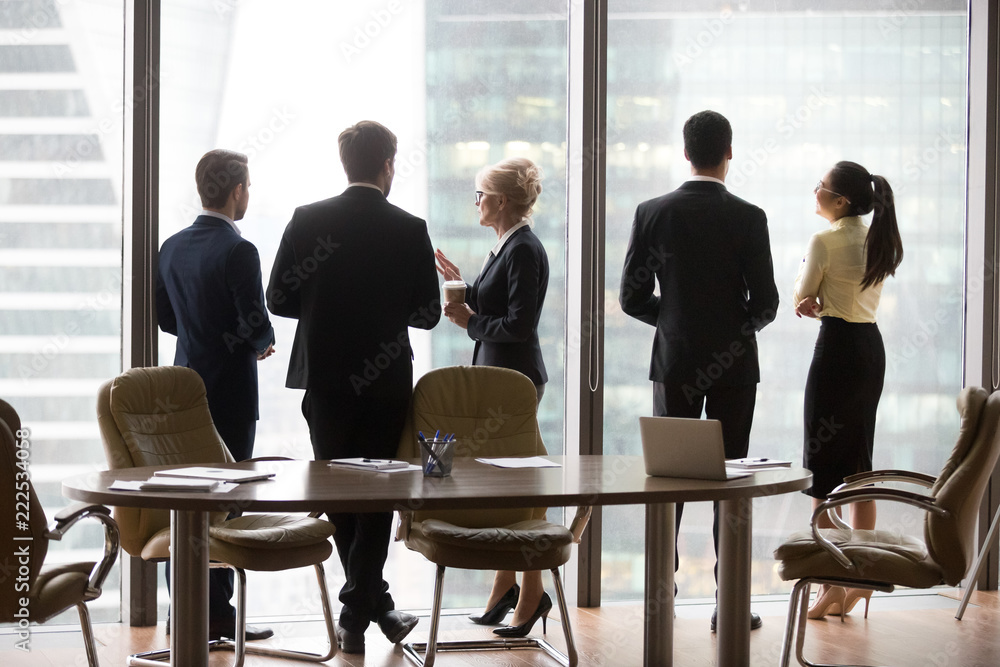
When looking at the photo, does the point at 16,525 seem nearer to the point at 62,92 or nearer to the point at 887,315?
the point at 62,92

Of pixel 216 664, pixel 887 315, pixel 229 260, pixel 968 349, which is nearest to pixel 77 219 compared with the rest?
pixel 229 260

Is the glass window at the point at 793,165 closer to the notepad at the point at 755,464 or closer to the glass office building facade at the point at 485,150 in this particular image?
the glass office building facade at the point at 485,150

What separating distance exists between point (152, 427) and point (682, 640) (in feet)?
7.24

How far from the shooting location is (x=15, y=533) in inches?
101

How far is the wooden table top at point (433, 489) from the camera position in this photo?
252 centimetres

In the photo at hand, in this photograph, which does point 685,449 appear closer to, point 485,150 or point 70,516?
point 70,516

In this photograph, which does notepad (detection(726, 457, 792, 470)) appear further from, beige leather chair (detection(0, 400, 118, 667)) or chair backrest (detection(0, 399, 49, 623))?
chair backrest (detection(0, 399, 49, 623))

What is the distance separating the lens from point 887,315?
16.4ft

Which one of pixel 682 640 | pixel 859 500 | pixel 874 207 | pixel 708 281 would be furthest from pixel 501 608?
pixel 874 207

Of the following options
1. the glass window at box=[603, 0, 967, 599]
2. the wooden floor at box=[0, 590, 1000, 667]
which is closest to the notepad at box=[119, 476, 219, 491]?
the wooden floor at box=[0, 590, 1000, 667]

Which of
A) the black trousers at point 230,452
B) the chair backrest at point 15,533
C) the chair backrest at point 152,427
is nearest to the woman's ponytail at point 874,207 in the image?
the black trousers at point 230,452

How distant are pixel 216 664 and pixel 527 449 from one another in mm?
1344

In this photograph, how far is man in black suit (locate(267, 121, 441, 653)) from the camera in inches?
141

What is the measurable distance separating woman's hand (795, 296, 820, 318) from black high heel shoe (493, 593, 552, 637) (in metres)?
1.58
